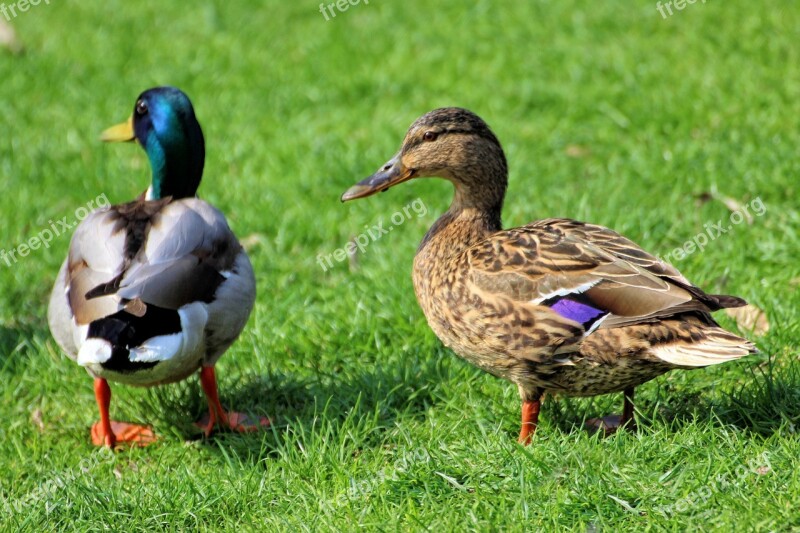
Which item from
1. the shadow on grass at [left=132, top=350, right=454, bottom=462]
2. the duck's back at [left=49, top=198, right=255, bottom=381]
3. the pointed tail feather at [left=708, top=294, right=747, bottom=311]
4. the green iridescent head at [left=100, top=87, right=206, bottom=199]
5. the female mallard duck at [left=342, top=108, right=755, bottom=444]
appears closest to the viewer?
the female mallard duck at [left=342, top=108, right=755, bottom=444]

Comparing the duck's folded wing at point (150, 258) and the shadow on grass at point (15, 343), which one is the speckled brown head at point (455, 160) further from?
the shadow on grass at point (15, 343)

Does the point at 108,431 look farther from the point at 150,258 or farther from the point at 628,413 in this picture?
the point at 628,413

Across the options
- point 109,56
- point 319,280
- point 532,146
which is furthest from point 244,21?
point 319,280

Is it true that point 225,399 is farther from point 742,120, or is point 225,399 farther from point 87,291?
point 742,120

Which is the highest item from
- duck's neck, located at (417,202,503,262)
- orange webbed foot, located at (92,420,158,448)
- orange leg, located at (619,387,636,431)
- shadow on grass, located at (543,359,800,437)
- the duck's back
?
the duck's back

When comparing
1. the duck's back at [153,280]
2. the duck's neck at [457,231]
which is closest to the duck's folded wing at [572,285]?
the duck's neck at [457,231]

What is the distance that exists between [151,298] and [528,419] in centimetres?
143

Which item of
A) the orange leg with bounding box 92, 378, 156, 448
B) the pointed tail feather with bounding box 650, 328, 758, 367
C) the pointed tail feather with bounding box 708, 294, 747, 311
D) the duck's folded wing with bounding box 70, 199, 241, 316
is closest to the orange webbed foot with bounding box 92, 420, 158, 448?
the orange leg with bounding box 92, 378, 156, 448

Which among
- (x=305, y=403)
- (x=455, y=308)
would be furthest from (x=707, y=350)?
(x=305, y=403)

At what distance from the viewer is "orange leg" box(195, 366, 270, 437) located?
4152 mm

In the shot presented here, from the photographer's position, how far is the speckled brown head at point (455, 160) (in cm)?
400

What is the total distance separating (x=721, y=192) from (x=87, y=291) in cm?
328

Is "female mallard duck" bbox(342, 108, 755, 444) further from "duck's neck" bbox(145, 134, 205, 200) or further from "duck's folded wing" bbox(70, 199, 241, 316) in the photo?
"duck's neck" bbox(145, 134, 205, 200)

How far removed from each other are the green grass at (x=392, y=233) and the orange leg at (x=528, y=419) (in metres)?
0.06
